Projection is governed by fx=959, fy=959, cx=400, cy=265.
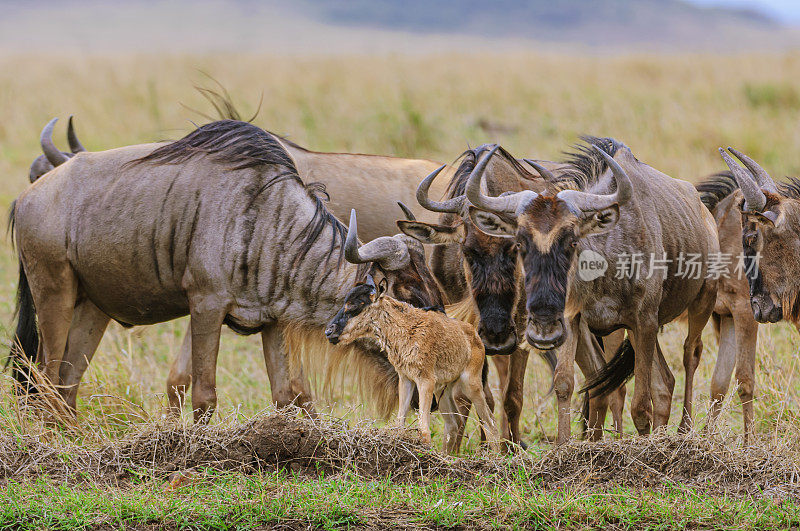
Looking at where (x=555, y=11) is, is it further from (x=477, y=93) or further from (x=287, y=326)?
(x=287, y=326)

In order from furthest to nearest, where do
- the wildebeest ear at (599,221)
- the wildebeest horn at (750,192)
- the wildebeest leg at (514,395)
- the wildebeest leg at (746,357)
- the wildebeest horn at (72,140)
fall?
the wildebeest horn at (72,140) < the wildebeest leg at (746,357) < the wildebeest leg at (514,395) < the wildebeest horn at (750,192) < the wildebeest ear at (599,221)

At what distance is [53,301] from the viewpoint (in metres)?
5.44

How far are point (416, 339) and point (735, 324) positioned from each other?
238 cm

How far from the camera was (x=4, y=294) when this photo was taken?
29.5ft

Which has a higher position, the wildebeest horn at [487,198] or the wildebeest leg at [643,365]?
the wildebeest horn at [487,198]

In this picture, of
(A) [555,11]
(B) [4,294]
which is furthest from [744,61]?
(A) [555,11]

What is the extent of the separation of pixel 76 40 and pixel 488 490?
7719cm

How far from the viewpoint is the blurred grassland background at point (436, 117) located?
22.7 ft

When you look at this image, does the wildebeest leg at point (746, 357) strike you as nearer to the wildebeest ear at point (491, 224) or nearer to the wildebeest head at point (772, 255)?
the wildebeest head at point (772, 255)

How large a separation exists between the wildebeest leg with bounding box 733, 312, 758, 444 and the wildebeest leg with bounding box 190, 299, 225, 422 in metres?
3.16

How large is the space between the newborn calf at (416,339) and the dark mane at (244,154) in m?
0.55

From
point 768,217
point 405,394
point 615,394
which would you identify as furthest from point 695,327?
point 405,394

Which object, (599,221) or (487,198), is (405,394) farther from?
(599,221)

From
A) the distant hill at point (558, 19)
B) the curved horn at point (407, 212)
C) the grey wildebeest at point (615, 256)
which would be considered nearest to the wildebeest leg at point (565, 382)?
the grey wildebeest at point (615, 256)
